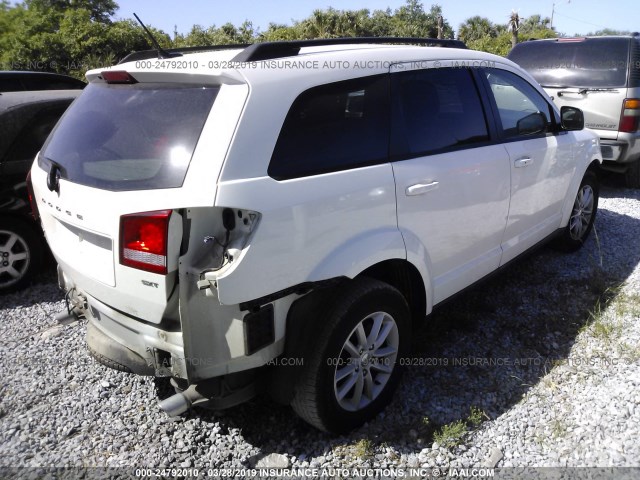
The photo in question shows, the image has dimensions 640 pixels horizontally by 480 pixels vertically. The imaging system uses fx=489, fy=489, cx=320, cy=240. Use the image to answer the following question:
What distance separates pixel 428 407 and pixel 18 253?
3589mm

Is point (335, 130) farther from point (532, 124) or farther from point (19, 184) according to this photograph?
point (19, 184)

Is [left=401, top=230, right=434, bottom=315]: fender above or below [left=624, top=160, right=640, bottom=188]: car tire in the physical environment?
above

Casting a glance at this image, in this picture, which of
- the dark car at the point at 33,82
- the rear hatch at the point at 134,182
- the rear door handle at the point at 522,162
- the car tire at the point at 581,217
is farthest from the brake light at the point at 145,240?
the dark car at the point at 33,82

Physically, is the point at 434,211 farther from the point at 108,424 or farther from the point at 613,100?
the point at 613,100

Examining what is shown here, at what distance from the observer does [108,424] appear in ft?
8.71

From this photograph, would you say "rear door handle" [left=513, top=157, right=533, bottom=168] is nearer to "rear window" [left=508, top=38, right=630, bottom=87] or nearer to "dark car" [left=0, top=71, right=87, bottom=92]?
"rear window" [left=508, top=38, right=630, bottom=87]

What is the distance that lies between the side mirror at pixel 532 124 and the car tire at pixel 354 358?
5.87 feet

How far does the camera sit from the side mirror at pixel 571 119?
13.3ft

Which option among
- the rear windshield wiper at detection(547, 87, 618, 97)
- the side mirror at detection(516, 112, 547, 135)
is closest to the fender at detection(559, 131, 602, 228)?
the side mirror at detection(516, 112, 547, 135)

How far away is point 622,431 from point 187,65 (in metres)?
2.79

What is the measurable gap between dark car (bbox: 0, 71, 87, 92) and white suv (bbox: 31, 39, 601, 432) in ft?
12.4

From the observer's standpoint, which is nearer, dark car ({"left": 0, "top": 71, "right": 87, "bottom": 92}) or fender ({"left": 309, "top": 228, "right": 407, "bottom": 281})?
fender ({"left": 309, "top": 228, "right": 407, "bottom": 281})

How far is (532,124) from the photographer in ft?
12.2

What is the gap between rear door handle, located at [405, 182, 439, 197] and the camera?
2535 mm
